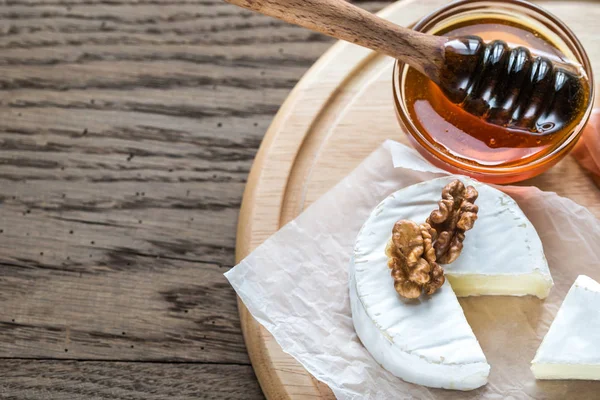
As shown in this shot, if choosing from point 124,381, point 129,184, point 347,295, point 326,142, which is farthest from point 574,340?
point 129,184

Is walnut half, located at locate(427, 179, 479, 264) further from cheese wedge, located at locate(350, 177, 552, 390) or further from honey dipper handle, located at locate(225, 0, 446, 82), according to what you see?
honey dipper handle, located at locate(225, 0, 446, 82)

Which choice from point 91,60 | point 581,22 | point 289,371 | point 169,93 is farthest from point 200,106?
point 581,22

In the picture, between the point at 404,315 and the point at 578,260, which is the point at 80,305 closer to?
the point at 404,315

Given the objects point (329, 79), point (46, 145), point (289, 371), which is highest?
point (329, 79)

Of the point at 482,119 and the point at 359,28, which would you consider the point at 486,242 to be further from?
the point at 359,28

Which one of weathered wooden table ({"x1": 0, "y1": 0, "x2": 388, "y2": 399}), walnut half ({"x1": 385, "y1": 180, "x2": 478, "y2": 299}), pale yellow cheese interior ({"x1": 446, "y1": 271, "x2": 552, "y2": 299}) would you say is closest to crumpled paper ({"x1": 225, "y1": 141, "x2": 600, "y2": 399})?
pale yellow cheese interior ({"x1": 446, "y1": 271, "x2": 552, "y2": 299})

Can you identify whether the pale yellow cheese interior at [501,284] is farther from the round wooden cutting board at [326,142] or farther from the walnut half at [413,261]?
the round wooden cutting board at [326,142]

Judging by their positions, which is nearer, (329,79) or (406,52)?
(406,52)
